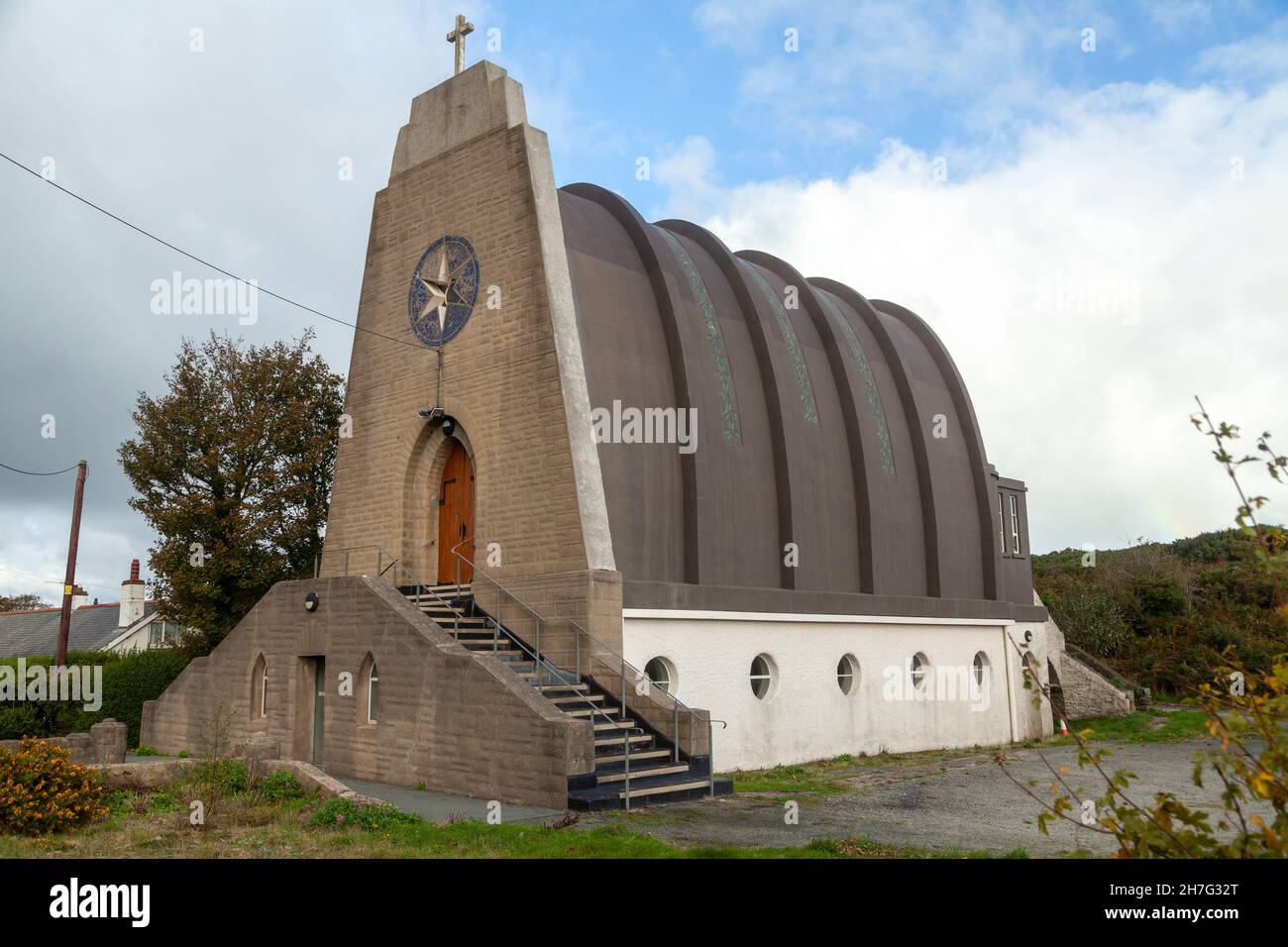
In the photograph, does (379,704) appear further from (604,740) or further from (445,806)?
(604,740)

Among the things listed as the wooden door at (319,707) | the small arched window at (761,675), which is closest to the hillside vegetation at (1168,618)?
the small arched window at (761,675)

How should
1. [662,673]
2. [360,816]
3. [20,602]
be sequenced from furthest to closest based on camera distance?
[20,602] < [662,673] < [360,816]

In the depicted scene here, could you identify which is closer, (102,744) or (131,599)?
(102,744)

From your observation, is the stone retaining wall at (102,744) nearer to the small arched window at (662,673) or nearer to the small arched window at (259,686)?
the small arched window at (259,686)

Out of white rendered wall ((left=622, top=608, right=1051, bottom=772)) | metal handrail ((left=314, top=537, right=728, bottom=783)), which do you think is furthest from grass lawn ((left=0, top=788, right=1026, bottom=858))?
white rendered wall ((left=622, top=608, right=1051, bottom=772))

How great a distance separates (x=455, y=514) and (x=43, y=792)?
8.61m

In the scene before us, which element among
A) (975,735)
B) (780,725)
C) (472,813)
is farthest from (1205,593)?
(472,813)

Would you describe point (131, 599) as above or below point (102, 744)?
above

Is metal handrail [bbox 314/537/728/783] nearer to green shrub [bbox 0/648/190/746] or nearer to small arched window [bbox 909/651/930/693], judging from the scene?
small arched window [bbox 909/651/930/693]

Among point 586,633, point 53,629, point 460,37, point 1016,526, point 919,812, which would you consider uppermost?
point 460,37

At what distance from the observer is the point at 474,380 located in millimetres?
17188

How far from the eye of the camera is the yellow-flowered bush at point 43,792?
10.1m

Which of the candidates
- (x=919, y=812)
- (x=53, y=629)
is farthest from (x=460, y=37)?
(x=53, y=629)

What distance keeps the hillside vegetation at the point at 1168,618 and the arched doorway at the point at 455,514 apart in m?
20.6
